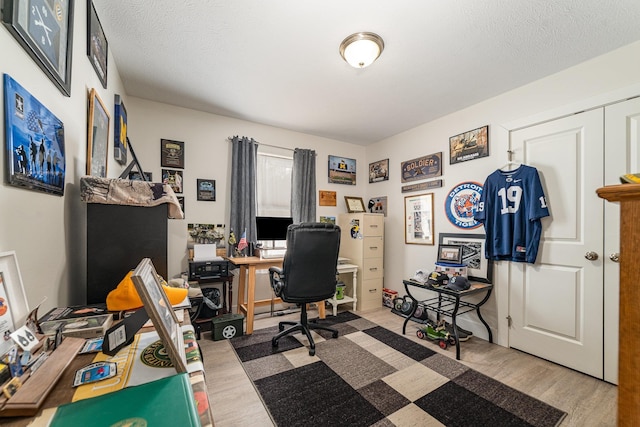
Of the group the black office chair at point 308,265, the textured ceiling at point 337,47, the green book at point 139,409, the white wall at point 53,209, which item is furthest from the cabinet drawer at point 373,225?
the green book at point 139,409

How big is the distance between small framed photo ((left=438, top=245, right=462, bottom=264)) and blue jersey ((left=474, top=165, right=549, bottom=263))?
282 millimetres

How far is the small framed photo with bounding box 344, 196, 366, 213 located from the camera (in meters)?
4.07

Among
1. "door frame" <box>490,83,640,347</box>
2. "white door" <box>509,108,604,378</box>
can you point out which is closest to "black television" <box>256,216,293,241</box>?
"door frame" <box>490,83,640,347</box>

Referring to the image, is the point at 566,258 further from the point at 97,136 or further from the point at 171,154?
the point at 171,154

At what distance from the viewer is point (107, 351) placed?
2.42 ft

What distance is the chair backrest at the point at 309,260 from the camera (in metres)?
2.30

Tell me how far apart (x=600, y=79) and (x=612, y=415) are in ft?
7.82

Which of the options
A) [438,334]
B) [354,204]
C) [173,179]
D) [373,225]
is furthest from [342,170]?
[438,334]

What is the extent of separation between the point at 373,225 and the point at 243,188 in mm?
1856

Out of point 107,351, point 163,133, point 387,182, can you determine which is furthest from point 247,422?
point 387,182

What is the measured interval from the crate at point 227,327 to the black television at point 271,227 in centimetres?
96

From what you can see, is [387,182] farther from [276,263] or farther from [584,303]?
[584,303]

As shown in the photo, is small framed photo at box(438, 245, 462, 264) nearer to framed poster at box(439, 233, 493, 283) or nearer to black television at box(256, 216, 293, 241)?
framed poster at box(439, 233, 493, 283)

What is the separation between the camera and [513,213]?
2.42 metres
